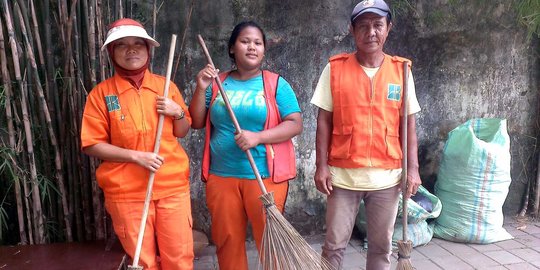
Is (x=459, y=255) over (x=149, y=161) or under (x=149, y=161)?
under

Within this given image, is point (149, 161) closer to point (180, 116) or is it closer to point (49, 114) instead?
point (180, 116)

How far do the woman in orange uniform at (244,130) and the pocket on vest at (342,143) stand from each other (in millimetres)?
220

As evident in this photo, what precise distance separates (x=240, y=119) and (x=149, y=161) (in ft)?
1.86

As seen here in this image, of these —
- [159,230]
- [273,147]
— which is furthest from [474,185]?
[159,230]

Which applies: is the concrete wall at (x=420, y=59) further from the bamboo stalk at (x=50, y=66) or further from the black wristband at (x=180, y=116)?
the black wristband at (x=180, y=116)

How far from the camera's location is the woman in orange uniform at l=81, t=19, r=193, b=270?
225cm

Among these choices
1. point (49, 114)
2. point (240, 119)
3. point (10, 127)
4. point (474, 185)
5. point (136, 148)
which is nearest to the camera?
point (136, 148)

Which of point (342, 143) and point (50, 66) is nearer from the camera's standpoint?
point (342, 143)

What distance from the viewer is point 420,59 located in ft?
12.9

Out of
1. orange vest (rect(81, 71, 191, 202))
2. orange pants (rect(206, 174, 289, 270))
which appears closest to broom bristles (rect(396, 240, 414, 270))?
orange pants (rect(206, 174, 289, 270))

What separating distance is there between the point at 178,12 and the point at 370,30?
1595 millimetres

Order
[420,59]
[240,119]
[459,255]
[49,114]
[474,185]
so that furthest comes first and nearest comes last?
1. [420,59]
2. [474,185]
3. [459,255]
4. [49,114]
5. [240,119]

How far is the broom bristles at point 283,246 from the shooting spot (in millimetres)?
2389

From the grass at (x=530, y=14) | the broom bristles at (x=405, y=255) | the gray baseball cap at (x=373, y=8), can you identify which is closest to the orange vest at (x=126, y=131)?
the gray baseball cap at (x=373, y=8)
